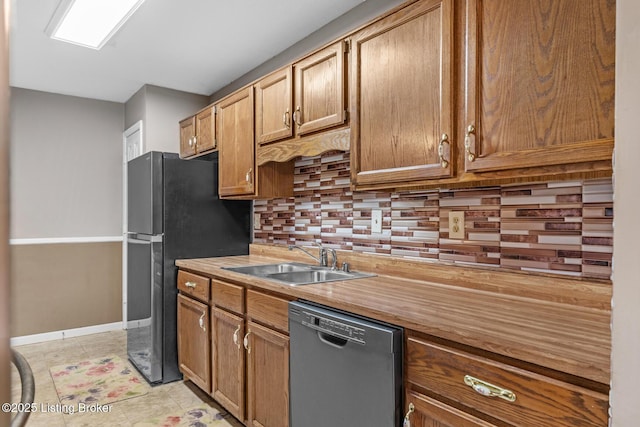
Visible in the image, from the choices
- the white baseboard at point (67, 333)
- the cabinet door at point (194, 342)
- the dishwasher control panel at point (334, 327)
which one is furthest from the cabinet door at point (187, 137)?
the dishwasher control panel at point (334, 327)

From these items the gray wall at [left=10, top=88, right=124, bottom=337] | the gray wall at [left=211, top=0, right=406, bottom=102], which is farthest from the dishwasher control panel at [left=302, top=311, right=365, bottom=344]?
the gray wall at [left=10, top=88, right=124, bottom=337]

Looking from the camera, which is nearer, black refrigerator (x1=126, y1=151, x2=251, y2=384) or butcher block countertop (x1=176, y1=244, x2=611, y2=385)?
butcher block countertop (x1=176, y1=244, x2=611, y2=385)

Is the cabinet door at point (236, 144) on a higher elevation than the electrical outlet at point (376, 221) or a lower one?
higher

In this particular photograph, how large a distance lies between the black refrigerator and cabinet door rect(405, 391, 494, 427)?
1.97 meters

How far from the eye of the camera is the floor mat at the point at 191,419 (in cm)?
220

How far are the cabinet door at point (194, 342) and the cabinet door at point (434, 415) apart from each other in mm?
1509

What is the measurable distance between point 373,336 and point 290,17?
1974 millimetres

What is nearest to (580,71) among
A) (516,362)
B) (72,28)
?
(516,362)

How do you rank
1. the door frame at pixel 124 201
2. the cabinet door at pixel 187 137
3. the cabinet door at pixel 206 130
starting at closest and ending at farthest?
the cabinet door at pixel 206 130 → the cabinet door at pixel 187 137 → the door frame at pixel 124 201

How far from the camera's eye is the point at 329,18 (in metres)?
2.46

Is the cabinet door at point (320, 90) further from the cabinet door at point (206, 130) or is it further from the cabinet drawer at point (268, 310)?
the cabinet door at point (206, 130)

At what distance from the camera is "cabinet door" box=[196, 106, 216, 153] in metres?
2.98

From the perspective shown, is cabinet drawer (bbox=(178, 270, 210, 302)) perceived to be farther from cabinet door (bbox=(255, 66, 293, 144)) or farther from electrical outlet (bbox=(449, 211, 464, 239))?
electrical outlet (bbox=(449, 211, 464, 239))

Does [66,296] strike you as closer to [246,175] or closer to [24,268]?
[24,268]
